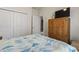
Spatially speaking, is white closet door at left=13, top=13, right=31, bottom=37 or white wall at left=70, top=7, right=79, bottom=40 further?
white closet door at left=13, top=13, right=31, bottom=37

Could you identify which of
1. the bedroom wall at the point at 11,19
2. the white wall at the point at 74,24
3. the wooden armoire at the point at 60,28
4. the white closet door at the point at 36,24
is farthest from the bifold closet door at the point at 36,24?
the white wall at the point at 74,24

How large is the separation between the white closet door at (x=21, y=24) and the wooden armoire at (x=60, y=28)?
2.40 feet

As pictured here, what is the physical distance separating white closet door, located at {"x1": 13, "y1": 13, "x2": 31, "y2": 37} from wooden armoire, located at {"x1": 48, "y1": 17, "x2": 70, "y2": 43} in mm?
733

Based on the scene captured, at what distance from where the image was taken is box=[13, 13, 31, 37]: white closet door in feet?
7.02

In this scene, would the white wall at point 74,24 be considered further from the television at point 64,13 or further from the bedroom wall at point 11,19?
the bedroom wall at point 11,19

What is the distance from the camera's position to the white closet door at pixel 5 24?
1.85 metres

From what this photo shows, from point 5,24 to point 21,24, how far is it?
430 mm

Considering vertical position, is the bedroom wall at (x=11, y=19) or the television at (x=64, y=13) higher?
the television at (x=64, y=13)

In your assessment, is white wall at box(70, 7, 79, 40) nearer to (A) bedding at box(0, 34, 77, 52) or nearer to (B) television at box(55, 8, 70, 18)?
(B) television at box(55, 8, 70, 18)

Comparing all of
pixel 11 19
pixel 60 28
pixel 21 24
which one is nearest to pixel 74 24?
pixel 60 28

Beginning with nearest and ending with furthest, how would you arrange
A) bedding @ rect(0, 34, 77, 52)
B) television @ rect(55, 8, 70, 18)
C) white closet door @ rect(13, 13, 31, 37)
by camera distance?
bedding @ rect(0, 34, 77, 52) → television @ rect(55, 8, 70, 18) → white closet door @ rect(13, 13, 31, 37)

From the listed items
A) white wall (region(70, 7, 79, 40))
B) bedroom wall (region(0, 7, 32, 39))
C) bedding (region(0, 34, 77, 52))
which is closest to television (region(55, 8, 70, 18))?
white wall (region(70, 7, 79, 40))
